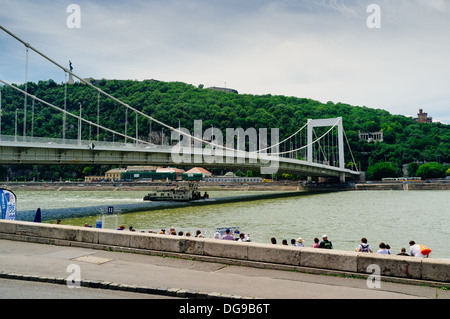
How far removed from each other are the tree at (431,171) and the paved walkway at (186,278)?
98943mm

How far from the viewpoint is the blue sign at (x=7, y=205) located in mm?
13312

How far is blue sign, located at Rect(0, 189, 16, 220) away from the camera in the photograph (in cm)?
1331

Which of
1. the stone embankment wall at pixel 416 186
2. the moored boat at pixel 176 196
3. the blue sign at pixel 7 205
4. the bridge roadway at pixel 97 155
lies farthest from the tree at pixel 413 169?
the blue sign at pixel 7 205

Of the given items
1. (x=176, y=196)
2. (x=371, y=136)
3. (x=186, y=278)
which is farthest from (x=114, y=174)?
(x=186, y=278)

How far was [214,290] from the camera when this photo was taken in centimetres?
662

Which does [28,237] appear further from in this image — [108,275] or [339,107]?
[339,107]

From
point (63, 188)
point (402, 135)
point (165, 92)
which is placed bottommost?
point (63, 188)

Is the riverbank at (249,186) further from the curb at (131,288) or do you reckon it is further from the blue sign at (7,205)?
the curb at (131,288)

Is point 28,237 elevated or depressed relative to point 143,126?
depressed

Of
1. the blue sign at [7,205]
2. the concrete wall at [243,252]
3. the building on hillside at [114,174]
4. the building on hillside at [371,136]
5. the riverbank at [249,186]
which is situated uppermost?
the building on hillside at [371,136]

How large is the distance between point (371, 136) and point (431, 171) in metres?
33.2

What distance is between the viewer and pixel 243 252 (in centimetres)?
847
